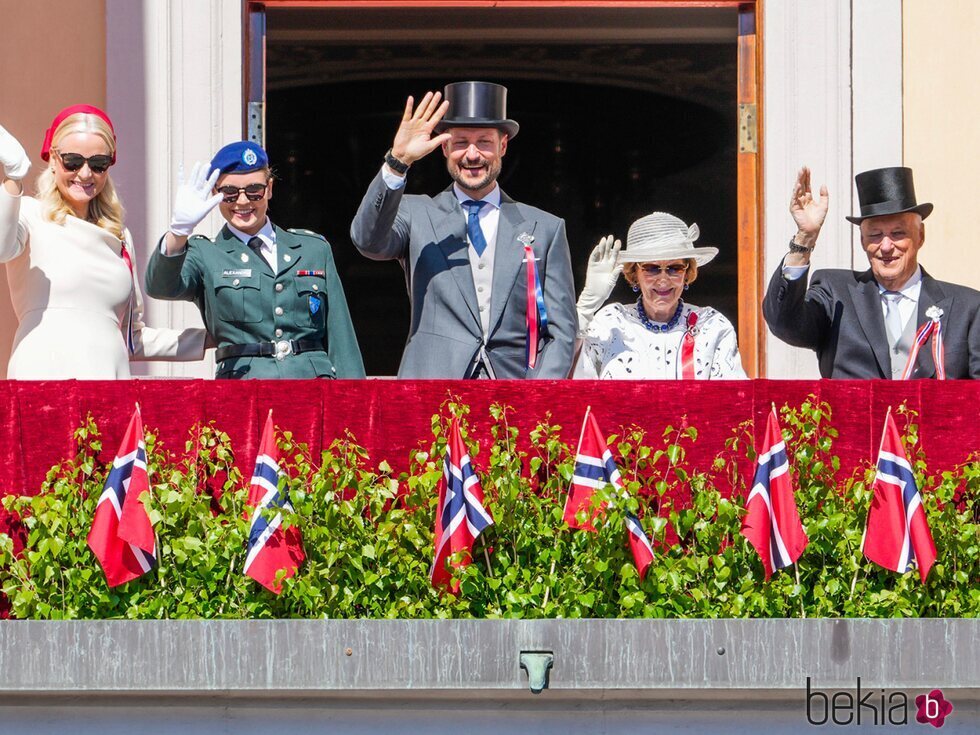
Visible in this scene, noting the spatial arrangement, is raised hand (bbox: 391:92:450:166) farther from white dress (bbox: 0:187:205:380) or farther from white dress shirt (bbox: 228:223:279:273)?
white dress (bbox: 0:187:205:380)

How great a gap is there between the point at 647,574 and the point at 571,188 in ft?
23.2

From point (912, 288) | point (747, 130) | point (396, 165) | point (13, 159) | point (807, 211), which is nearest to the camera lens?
point (13, 159)

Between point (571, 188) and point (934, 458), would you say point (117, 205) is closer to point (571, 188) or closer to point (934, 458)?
point (934, 458)

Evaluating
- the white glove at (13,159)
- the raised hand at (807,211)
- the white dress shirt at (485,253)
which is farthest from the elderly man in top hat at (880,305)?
the white glove at (13,159)

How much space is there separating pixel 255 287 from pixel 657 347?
1267 mm

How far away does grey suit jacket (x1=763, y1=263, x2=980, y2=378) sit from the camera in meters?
5.54

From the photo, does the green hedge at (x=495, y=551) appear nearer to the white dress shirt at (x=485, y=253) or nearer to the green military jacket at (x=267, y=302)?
the green military jacket at (x=267, y=302)

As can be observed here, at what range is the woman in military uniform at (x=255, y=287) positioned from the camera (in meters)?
5.37

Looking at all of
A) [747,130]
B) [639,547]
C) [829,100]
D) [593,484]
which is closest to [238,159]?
[593,484]

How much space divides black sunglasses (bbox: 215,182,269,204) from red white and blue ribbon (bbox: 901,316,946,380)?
2085 millimetres

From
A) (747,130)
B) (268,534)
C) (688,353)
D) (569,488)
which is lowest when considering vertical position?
(268,534)

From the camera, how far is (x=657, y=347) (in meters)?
5.56

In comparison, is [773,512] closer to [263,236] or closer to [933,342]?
[933,342]

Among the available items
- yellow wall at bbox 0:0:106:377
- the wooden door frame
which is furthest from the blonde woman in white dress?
the wooden door frame
